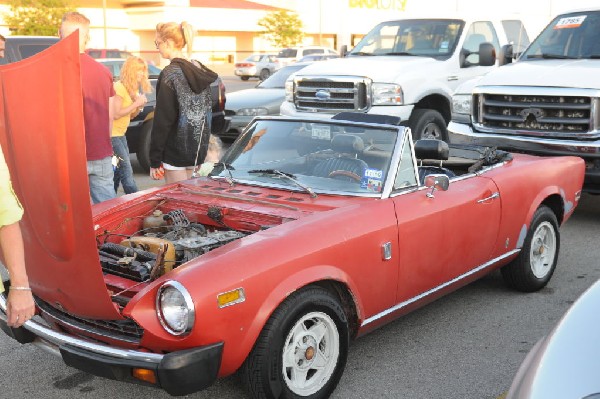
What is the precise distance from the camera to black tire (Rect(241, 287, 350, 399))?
3504mm

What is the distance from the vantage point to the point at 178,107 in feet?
19.3

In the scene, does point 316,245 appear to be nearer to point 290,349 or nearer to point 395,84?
point 290,349

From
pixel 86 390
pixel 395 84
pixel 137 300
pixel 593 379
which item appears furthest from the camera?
pixel 395 84

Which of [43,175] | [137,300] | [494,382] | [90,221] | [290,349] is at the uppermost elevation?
[43,175]

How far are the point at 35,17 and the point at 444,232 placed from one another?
37.8 m

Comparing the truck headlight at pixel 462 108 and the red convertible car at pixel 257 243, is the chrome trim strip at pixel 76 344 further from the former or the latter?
the truck headlight at pixel 462 108

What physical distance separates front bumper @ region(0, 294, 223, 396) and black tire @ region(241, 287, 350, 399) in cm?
24

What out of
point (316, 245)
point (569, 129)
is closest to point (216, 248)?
point (316, 245)

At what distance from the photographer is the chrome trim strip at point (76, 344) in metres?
3.29

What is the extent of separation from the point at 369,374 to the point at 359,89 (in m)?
5.99

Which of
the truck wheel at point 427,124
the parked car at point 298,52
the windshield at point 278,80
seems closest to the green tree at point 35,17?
the parked car at point 298,52

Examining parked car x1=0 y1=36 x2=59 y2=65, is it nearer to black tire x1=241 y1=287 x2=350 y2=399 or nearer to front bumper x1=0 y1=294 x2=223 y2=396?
front bumper x1=0 y1=294 x2=223 y2=396

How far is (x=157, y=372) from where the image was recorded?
3244 mm

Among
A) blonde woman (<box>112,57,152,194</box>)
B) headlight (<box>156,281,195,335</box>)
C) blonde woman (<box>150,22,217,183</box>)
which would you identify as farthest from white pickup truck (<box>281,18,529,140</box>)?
headlight (<box>156,281,195,335</box>)
